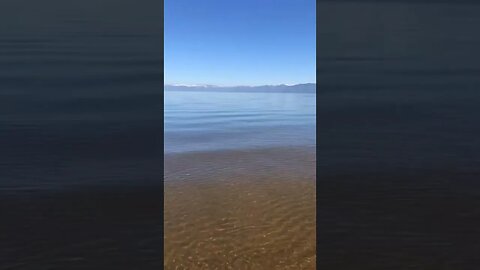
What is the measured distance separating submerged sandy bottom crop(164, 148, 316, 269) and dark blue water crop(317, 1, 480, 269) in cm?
84

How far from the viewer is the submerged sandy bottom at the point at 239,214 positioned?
263 cm

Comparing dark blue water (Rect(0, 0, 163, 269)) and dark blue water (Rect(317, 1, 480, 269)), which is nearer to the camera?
dark blue water (Rect(0, 0, 163, 269))

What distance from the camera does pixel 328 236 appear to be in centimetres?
180

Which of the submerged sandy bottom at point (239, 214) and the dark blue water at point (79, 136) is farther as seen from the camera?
the submerged sandy bottom at point (239, 214)

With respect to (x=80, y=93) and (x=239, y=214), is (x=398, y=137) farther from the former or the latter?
(x=239, y=214)

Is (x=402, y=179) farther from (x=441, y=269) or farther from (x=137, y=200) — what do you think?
(x=137, y=200)

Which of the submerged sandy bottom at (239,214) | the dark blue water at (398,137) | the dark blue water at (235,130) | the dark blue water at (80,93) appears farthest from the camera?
the dark blue water at (235,130)

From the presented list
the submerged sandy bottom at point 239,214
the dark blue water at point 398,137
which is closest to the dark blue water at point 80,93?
the dark blue water at point 398,137

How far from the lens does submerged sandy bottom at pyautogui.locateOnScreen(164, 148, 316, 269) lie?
8.63 ft

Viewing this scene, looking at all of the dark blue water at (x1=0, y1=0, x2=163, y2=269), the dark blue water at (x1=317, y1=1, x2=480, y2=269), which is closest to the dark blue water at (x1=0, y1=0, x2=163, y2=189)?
the dark blue water at (x1=0, y1=0, x2=163, y2=269)

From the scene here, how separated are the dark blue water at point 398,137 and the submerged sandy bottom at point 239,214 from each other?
0.84 m

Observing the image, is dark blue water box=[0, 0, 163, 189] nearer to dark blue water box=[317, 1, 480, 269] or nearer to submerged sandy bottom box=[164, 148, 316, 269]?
dark blue water box=[317, 1, 480, 269]

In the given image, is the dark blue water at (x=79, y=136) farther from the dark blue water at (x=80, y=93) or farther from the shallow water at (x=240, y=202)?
the shallow water at (x=240, y=202)

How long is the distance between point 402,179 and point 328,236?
45 centimetres
